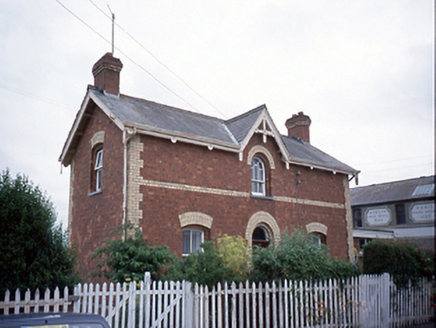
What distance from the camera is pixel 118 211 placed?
44.4 ft

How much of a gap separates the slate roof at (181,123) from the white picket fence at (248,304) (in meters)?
5.96

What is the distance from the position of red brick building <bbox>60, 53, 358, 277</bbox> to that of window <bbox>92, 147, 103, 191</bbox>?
1.7 inches

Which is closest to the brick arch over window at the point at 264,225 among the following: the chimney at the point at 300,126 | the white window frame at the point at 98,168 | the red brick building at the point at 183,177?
the red brick building at the point at 183,177

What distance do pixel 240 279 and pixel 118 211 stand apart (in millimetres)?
5368

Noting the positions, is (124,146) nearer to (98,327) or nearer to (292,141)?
(98,327)

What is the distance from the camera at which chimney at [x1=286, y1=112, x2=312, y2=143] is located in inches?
943

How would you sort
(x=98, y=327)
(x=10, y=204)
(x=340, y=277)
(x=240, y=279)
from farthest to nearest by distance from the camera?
(x=340, y=277), (x=240, y=279), (x=10, y=204), (x=98, y=327)

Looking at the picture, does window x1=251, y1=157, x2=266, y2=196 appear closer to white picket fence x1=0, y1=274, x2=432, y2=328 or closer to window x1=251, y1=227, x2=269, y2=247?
window x1=251, y1=227, x2=269, y2=247

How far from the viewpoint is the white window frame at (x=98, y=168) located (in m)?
15.8

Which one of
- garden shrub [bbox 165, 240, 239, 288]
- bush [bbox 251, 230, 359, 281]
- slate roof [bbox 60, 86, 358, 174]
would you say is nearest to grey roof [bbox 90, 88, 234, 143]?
slate roof [bbox 60, 86, 358, 174]

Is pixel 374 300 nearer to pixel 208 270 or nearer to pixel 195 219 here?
pixel 208 270

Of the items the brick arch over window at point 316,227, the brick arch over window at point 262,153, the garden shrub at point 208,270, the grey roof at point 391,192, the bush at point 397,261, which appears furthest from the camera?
the grey roof at point 391,192

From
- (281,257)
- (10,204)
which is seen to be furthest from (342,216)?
(10,204)

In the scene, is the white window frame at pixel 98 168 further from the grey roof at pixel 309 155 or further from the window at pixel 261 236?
the grey roof at pixel 309 155
